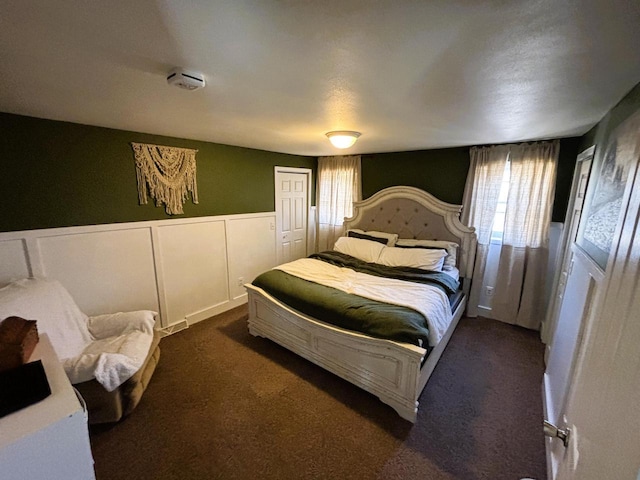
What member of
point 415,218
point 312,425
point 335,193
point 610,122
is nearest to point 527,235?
point 415,218

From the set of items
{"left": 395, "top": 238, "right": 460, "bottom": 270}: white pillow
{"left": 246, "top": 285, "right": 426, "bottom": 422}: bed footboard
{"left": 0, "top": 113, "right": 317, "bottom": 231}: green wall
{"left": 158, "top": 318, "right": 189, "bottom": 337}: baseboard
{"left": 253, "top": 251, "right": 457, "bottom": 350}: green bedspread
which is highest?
{"left": 0, "top": 113, "right": 317, "bottom": 231}: green wall

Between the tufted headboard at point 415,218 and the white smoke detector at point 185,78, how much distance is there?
→ 3.07m

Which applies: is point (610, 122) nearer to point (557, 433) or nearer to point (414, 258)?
point (414, 258)

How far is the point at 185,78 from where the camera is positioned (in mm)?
1221

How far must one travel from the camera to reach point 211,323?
3260mm

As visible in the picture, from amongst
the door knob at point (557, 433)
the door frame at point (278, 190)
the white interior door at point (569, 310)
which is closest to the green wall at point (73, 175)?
the door frame at point (278, 190)

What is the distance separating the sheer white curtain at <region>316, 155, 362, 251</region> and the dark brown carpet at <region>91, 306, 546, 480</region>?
2.51 meters

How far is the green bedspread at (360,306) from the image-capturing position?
192cm

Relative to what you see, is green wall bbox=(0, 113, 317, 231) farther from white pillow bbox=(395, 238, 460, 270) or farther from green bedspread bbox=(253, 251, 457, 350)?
white pillow bbox=(395, 238, 460, 270)

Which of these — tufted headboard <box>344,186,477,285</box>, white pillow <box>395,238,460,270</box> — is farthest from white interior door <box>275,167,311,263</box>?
white pillow <box>395,238,460,270</box>

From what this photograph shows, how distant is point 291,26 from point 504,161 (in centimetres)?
315

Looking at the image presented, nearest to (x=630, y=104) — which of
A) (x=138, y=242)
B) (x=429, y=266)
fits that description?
(x=429, y=266)

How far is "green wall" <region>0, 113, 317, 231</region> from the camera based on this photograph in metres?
2.00

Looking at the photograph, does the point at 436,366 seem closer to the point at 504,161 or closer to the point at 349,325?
the point at 349,325
